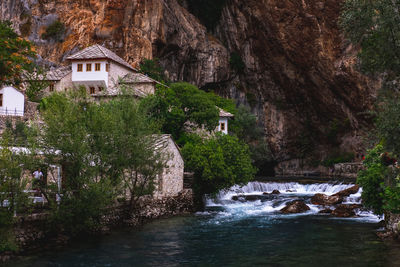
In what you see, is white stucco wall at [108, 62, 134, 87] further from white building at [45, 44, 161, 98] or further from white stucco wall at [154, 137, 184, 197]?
white stucco wall at [154, 137, 184, 197]

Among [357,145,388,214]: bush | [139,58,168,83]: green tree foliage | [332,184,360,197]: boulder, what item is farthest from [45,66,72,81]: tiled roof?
[357,145,388,214]: bush

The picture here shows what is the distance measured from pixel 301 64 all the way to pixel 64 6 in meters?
33.5

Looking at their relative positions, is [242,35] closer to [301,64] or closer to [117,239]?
[301,64]

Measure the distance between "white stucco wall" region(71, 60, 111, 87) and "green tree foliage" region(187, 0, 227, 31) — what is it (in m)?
27.6

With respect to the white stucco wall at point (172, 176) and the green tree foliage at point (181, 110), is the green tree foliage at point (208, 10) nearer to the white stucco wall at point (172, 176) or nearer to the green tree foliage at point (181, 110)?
the green tree foliage at point (181, 110)

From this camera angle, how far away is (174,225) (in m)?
23.7

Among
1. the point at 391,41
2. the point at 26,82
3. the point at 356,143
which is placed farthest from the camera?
the point at 356,143

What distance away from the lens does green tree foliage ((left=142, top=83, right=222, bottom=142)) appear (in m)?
34.8

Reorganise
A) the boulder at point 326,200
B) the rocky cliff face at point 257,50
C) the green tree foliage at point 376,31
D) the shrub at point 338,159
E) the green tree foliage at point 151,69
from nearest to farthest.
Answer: the green tree foliage at point 376,31, the boulder at point 326,200, the green tree foliage at point 151,69, the rocky cliff face at point 257,50, the shrub at point 338,159

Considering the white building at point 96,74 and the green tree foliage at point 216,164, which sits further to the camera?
the white building at point 96,74

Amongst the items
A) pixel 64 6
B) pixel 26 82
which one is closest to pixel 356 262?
pixel 26 82

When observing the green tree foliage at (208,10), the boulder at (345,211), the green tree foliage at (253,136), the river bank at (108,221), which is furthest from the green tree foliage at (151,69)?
the boulder at (345,211)

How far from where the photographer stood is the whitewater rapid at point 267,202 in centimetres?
2784

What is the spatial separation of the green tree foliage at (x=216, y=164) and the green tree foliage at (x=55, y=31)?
30.6 meters
